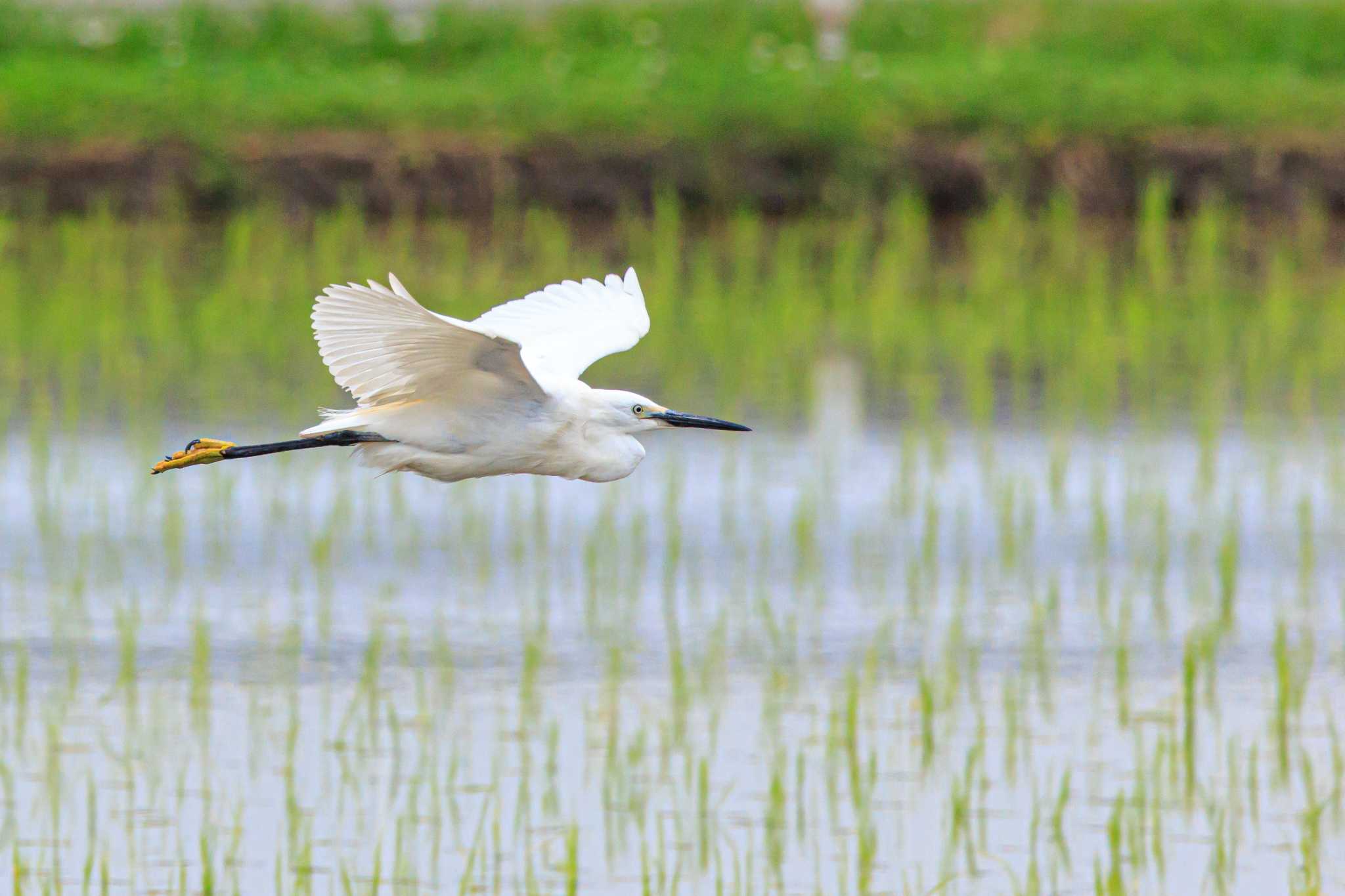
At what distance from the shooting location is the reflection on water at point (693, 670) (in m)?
5.17

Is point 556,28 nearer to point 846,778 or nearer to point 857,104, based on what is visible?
point 857,104

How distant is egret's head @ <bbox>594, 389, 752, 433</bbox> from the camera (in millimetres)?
4863

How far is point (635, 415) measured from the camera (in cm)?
491

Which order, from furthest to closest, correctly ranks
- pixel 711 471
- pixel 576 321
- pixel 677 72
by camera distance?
pixel 677 72
pixel 711 471
pixel 576 321

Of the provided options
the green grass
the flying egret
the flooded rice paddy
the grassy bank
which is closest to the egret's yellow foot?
the flying egret

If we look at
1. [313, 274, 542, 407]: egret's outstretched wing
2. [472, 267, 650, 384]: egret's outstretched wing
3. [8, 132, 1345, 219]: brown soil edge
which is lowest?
[313, 274, 542, 407]: egret's outstretched wing

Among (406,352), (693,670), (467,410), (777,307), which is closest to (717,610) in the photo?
(693,670)

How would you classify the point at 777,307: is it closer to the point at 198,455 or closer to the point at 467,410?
the point at 198,455

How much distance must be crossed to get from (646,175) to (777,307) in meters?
2.39

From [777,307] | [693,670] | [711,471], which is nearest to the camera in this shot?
[693,670]

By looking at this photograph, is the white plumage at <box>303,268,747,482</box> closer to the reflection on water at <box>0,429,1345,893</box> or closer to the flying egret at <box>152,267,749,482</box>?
the flying egret at <box>152,267,749,482</box>

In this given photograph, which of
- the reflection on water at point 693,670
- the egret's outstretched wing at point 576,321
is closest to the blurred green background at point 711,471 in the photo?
the reflection on water at point 693,670

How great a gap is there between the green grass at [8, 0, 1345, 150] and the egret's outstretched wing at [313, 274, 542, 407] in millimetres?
8902

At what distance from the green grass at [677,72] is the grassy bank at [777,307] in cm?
58
